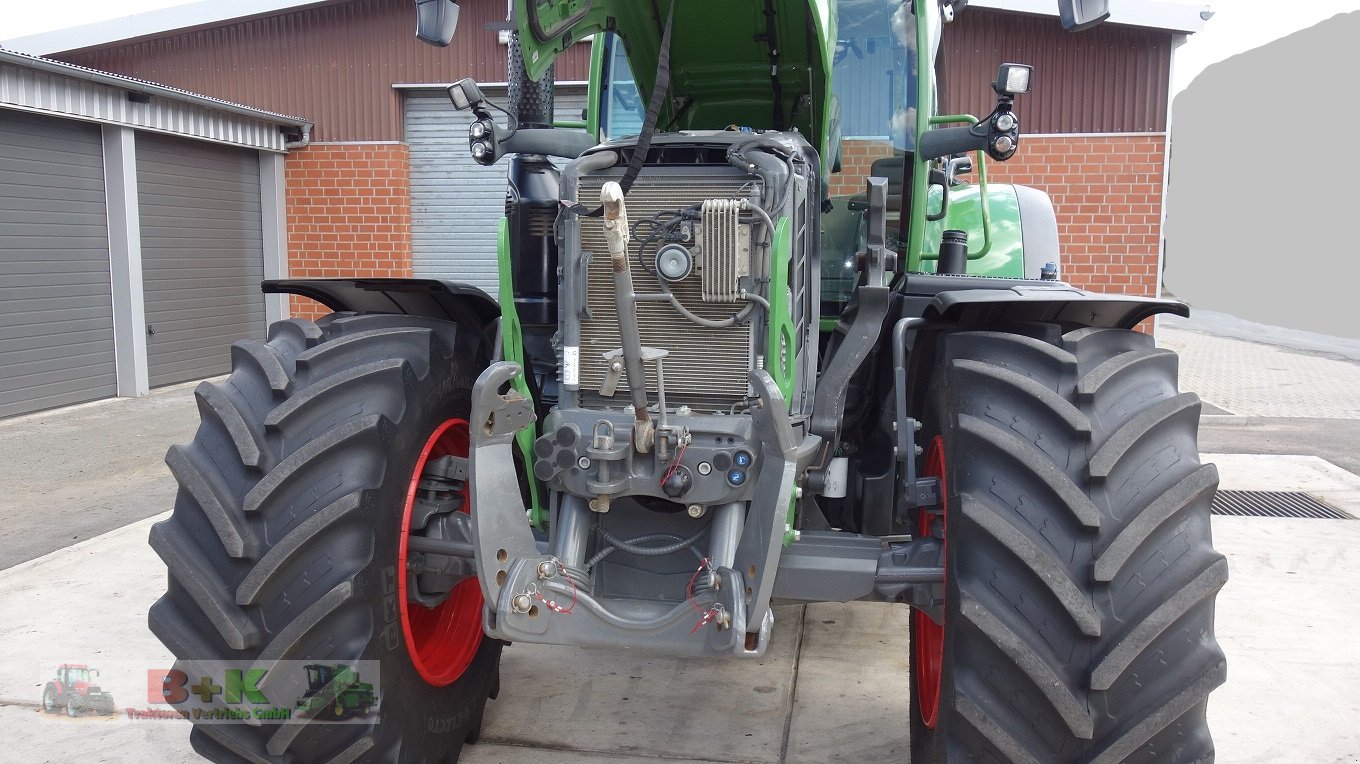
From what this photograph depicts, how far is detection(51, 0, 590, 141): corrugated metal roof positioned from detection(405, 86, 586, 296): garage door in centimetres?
35

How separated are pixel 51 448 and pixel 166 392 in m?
3.07

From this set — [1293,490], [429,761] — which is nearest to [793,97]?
[429,761]

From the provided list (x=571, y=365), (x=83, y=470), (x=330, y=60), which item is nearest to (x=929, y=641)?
(x=571, y=365)

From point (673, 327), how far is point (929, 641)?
4.10 ft

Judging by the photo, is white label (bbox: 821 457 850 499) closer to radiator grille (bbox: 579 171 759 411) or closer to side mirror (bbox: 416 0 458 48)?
radiator grille (bbox: 579 171 759 411)

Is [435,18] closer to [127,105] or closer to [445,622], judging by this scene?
[445,622]

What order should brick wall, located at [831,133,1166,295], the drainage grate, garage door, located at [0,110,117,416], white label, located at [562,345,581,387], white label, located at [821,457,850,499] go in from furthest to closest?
1. brick wall, located at [831,133,1166,295]
2. garage door, located at [0,110,117,416]
3. the drainage grate
4. white label, located at [821,457,850,499]
5. white label, located at [562,345,581,387]

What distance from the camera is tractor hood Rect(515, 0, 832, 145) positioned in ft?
11.3

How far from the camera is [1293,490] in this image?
23.1 ft

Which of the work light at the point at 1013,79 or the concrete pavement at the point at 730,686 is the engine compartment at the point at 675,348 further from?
the work light at the point at 1013,79

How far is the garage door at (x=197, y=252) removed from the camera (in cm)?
1151

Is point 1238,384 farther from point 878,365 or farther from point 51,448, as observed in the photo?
point 51,448

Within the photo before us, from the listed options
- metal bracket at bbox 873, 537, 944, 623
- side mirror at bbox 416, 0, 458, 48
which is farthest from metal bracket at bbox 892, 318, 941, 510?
side mirror at bbox 416, 0, 458, 48

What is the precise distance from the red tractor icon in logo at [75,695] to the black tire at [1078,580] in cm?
297
